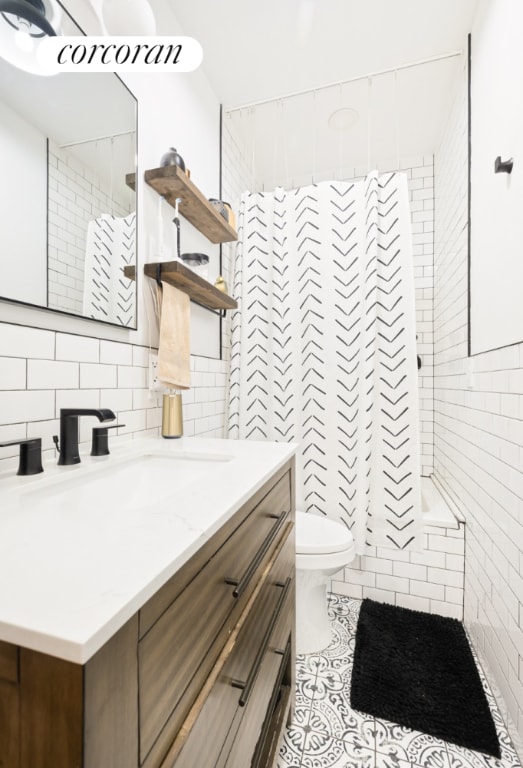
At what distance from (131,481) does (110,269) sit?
0.66 meters

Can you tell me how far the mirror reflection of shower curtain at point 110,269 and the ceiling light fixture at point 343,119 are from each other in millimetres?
1624

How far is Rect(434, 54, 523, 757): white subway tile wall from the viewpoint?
1104mm

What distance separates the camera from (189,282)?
4.62ft

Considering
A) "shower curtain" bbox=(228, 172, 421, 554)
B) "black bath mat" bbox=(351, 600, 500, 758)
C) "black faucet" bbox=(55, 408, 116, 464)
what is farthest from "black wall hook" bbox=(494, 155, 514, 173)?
"black bath mat" bbox=(351, 600, 500, 758)

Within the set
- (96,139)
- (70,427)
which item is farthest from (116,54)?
(70,427)

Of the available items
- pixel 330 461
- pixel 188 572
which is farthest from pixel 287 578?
pixel 330 461

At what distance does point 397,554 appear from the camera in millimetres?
1767

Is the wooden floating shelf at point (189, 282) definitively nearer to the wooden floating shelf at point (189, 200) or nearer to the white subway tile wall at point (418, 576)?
the wooden floating shelf at point (189, 200)

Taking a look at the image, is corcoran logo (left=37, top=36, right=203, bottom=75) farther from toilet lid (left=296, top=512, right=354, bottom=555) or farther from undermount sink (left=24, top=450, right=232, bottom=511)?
toilet lid (left=296, top=512, right=354, bottom=555)

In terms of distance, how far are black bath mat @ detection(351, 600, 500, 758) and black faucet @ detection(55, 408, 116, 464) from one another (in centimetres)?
128

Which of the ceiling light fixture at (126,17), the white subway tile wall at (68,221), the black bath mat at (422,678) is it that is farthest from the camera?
the black bath mat at (422,678)

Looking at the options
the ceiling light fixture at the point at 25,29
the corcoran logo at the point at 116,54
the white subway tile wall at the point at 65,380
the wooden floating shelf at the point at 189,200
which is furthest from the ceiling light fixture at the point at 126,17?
the white subway tile wall at the point at 65,380

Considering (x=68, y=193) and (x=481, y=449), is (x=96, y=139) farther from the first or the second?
(x=481, y=449)

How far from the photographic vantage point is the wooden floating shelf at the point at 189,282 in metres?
1.29
